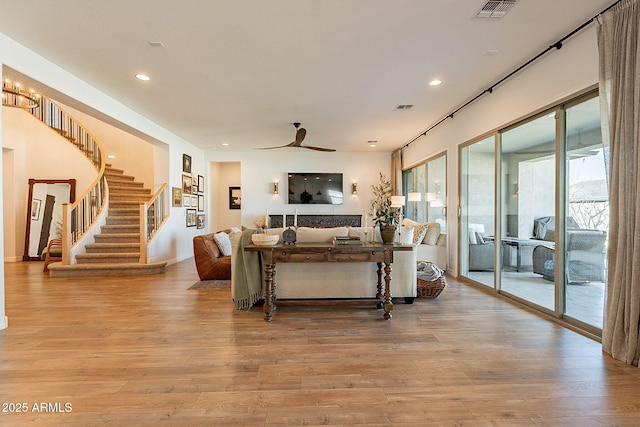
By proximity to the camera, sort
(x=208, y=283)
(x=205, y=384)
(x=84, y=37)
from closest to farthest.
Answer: (x=205, y=384) → (x=84, y=37) → (x=208, y=283)

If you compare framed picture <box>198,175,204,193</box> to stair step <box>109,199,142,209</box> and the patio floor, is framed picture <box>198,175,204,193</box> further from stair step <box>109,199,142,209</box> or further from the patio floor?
the patio floor

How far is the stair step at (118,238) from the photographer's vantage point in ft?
21.3

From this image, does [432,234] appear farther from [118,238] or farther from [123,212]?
[123,212]

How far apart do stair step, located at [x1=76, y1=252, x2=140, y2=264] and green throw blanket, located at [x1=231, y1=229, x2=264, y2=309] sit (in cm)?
358

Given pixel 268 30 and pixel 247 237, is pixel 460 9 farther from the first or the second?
pixel 247 237

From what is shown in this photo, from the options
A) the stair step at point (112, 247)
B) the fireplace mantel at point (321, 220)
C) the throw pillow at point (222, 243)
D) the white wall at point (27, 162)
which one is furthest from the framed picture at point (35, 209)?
the fireplace mantel at point (321, 220)

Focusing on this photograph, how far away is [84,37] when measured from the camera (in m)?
3.13

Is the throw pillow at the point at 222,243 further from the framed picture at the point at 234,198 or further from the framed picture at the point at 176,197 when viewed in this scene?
the framed picture at the point at 234,198

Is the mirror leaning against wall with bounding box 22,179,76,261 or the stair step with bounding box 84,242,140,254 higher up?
the mirror leaning against wall with bounding box 22,179,76,261

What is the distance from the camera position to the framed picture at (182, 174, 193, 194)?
7745 mm

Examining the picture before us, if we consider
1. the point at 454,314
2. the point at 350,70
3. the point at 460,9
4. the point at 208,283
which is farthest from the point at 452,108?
the point at 208,283

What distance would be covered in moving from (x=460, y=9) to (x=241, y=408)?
3428 millimetres

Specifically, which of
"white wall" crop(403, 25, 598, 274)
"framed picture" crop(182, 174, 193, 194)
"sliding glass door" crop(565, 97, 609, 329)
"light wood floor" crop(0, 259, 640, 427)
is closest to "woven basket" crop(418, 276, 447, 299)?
"light wood floor" crop(0, 259, 640, 427)

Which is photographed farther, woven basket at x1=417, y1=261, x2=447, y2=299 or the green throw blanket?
woven basket at x1=417, y1=261, x2=447, y2=299
